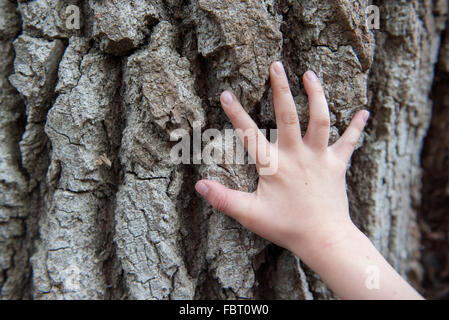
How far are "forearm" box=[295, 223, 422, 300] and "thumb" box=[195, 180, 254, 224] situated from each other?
267mm

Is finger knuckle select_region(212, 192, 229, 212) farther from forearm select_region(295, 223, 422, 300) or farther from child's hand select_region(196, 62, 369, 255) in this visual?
forearm select_region(295, 223, 422, 300)

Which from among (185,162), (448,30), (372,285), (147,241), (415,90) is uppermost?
(448,30)

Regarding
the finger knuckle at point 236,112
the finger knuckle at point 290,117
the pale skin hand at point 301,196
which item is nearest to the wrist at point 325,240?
the pale skin hand at point 301,196

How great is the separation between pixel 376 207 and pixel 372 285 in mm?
563

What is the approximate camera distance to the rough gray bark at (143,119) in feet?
3.77

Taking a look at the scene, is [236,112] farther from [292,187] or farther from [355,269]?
→ [355,269]

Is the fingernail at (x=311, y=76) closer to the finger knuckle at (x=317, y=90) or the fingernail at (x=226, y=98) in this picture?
the finger knuckle at (x=317, y=90)

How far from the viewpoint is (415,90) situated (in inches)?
61.8

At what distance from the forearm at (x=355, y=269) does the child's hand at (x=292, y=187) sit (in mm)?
33

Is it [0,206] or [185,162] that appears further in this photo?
[0,206]

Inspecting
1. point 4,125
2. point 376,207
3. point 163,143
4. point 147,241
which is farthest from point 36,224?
point 376,207

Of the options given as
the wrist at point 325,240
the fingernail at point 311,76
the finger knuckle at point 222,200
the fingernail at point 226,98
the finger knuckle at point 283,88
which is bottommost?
the wrist at point 325,240

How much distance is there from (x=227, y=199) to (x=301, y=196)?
279 millimetres

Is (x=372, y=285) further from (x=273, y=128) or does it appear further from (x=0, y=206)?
(x=0, y=206)
